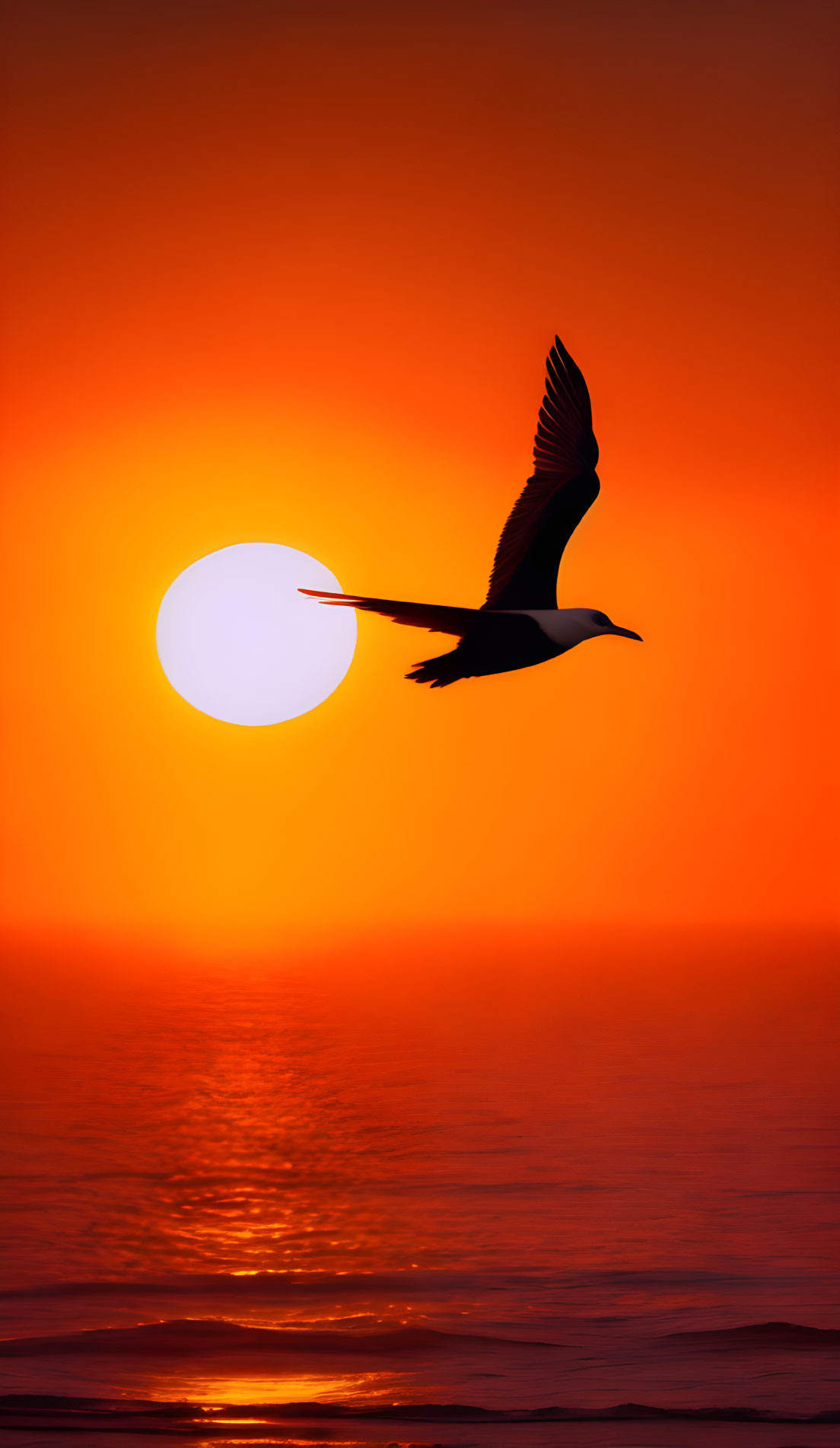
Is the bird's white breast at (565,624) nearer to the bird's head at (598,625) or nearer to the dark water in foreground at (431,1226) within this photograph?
the bird's head at (598,625)

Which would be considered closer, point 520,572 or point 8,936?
point 520,572

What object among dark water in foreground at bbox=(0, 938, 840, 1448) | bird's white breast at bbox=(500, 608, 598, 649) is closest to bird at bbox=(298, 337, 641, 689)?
bird's white breast at bbox=(500, 608, 598, 649)

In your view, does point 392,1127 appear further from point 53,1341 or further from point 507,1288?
point 53,1341

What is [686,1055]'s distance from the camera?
1839cm

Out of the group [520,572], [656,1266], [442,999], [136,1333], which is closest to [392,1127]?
[656,1266]

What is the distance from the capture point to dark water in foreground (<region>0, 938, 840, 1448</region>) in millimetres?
6836

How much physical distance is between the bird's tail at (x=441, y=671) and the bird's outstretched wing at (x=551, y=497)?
932 mm

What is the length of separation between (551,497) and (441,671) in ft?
4.98

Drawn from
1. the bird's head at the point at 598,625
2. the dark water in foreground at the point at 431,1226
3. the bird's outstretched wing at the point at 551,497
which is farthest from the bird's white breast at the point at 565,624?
the dark water in foreground at the point at 431,1226

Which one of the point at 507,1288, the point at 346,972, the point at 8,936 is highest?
the point at 8,936

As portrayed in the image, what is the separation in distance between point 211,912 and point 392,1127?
75.9 m

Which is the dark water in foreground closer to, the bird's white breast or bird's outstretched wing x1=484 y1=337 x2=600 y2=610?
the bird's white breast

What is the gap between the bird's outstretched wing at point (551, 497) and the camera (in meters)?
6.39

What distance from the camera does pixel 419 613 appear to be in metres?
5.15
